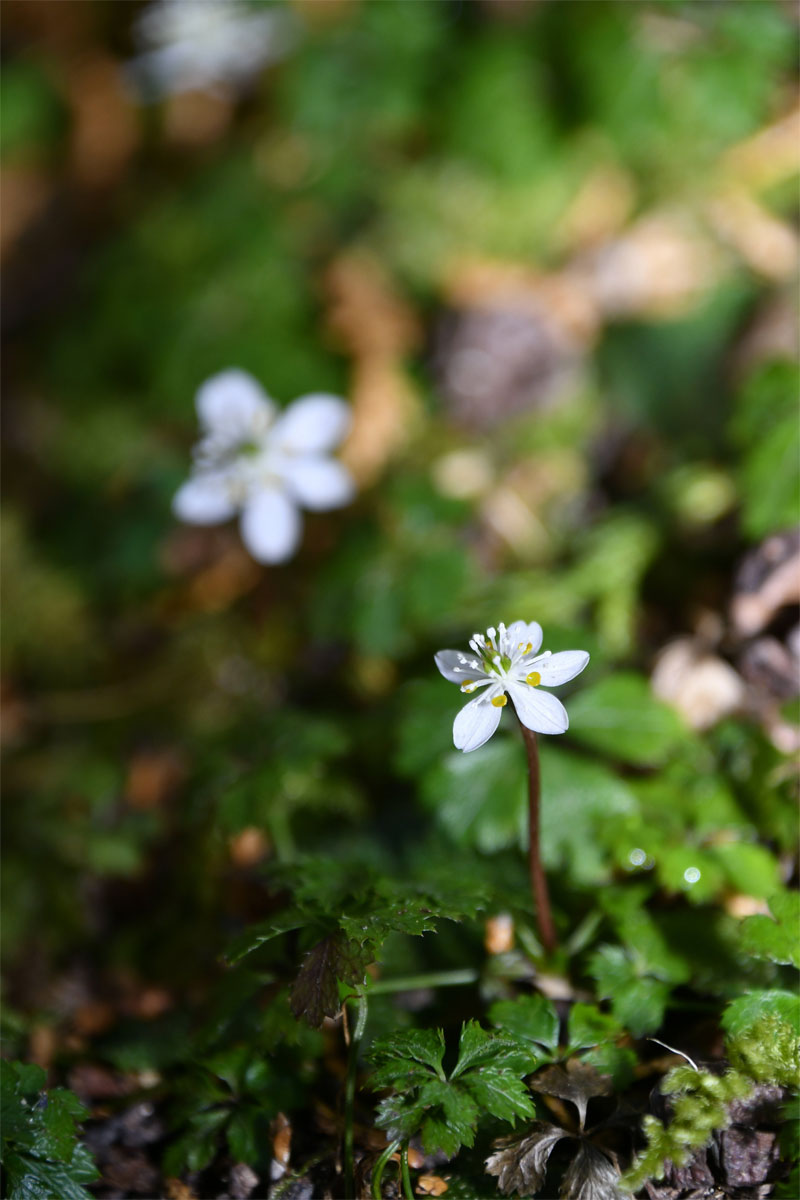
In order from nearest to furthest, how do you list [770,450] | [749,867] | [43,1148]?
[43,1148]
[749,867]
[770,450]

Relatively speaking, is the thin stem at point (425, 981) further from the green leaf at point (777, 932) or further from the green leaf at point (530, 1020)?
the green leaf at point (777, 932)

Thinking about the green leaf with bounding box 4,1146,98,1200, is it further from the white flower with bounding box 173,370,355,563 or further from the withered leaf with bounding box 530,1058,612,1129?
the white flower with bounding box 173,370,355,563

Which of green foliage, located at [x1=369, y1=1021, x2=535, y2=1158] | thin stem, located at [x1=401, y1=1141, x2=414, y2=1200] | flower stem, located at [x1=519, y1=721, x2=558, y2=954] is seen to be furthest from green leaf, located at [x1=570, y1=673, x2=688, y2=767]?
thin stem, located at [x1=401, y1=1141, x2=414, y2=1200]

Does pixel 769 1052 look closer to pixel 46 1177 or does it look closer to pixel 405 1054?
pixel 405 1054

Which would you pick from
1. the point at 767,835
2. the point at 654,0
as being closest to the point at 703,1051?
the point at 767,835

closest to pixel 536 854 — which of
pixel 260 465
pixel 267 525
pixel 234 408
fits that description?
pixel 267 525

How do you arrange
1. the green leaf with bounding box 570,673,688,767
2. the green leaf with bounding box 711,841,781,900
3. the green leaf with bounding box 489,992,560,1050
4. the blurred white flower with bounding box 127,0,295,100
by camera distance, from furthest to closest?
the blurred white flower with bounding box 127,0,295,100
the green leaf with bounding box 570,673,688,767
the green leaf with bounding box 711,841,781,900
the green leaf with bounding box 489,992,560,1050
